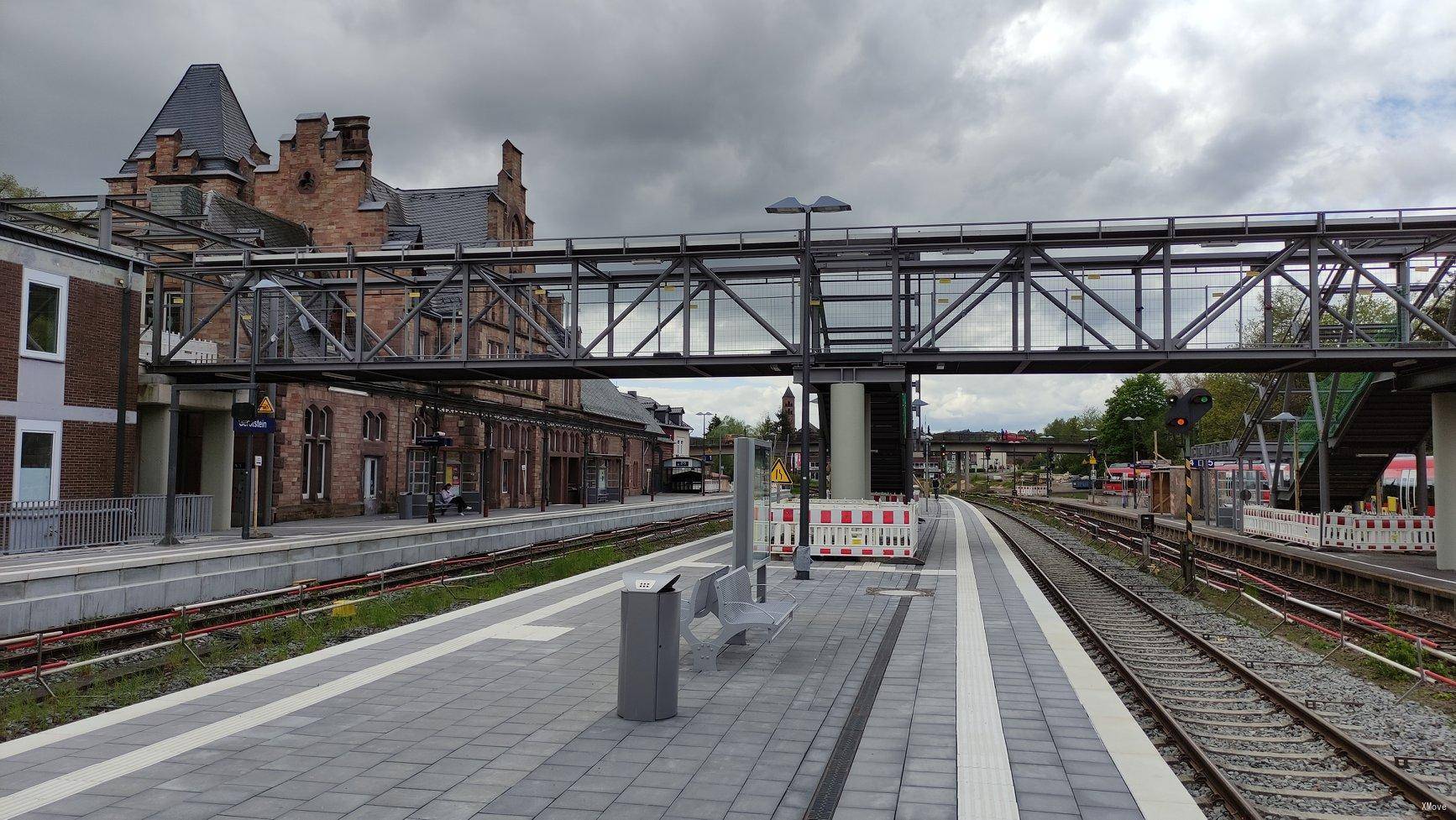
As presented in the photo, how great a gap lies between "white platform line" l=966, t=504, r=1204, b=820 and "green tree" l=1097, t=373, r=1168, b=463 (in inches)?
3202

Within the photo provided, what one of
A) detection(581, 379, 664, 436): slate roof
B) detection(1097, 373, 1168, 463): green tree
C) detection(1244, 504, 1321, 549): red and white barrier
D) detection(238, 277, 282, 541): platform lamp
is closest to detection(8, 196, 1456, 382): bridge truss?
detection(238, 277, 282, 541): platform lamp

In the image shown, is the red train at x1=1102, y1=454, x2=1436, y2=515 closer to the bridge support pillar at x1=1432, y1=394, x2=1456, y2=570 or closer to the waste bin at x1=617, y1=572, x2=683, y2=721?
the bridge support pillar at x1=1432, y1=394, x2=1456, y2=570

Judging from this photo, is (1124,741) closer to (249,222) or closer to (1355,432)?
(1355,432)

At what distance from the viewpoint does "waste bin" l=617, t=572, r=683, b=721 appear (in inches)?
282

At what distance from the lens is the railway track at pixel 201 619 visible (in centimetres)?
1055

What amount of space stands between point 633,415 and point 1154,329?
5072cm

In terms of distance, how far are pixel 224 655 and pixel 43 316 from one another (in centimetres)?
1400

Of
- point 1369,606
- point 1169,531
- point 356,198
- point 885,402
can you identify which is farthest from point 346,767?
point 356,198

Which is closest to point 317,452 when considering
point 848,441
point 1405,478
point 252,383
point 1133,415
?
point 252,383

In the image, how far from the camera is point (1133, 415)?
3401 inches

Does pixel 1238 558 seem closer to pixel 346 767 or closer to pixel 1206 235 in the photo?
pixel 1206 235

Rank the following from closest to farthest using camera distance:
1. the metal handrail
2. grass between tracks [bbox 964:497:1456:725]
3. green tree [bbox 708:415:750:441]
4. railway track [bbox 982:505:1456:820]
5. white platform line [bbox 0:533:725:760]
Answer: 1. railway track [bbox 982:505:1456:820]
2. white platform line [bbox 0:533:725:760]
3. grass between tracks [bbox 964:497:1456:725]
4. the metal handrail
5. green tree [bbox 708:415:750:441]

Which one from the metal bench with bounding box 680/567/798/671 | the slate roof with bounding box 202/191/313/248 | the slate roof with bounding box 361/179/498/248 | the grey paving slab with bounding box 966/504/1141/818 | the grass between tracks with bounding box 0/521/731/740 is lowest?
the grass between tracks with bounding box 0/521/731/740

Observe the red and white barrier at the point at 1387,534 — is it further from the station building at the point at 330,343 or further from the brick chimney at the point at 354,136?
the brick chimney at the point at 354,136
